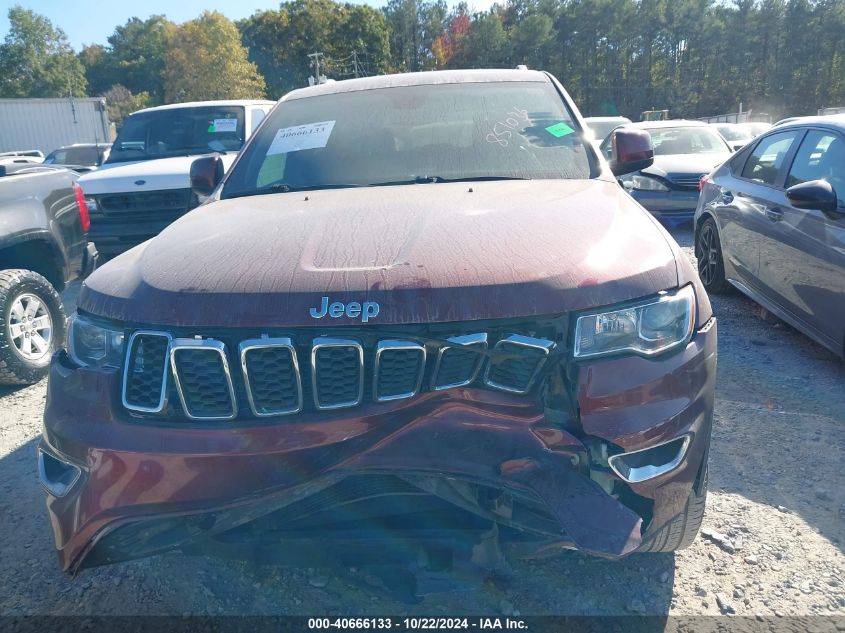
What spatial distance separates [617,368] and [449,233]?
0.68 metres

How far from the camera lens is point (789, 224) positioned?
14.5 ft

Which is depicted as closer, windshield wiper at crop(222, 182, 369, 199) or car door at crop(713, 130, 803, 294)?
windshield wiper at crop(222, 182, 369, 199)

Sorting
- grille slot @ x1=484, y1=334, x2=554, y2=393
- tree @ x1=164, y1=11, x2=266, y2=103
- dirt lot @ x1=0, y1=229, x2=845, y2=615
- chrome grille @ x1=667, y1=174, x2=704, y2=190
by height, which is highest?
tree @ x1=164, y1=11, x2=266, y2=103

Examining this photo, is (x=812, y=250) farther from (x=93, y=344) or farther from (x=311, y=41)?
(x=311, y=41)

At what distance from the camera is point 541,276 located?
1865 mm

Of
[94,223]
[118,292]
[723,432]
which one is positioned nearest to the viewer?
[118,292]

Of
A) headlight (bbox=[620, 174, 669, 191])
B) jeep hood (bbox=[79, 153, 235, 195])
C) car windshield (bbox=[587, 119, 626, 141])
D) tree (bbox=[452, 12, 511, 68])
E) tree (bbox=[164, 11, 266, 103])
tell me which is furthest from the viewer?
tree (bbox=[452, 12, 511, 68])

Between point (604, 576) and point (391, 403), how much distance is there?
1.17 meters

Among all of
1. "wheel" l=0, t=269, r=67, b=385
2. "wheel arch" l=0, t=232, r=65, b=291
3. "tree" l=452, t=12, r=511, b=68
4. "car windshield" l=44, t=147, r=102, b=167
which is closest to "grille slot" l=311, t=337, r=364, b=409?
"wheel" l=0, t=269, r=67, b=385

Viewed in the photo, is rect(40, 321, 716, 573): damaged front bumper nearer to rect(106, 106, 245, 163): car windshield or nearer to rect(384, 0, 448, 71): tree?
rect(106, 106, 245, 163): car windshield

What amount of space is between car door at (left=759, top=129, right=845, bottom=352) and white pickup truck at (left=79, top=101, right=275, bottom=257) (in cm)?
464

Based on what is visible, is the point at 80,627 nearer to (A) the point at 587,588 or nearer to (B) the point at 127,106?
(A) the point at 587,588

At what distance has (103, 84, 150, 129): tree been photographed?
5466 cm

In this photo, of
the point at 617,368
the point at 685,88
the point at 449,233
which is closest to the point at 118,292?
the point at 449,233
